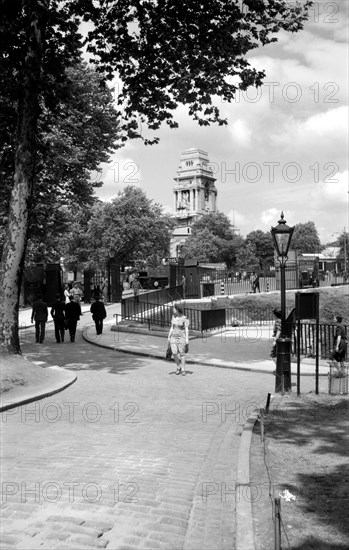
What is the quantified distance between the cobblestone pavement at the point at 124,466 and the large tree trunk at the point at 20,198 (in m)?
2.12

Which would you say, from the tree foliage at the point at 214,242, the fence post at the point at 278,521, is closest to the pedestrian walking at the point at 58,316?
the fence post at the point at 278,521

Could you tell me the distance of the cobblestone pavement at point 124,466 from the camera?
474cm

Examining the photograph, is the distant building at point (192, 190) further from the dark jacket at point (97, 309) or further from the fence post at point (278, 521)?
the fence post at point (278, 521)

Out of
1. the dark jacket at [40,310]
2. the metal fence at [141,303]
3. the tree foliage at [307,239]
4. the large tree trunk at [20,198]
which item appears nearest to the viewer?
the large tree trunk at [20,198]

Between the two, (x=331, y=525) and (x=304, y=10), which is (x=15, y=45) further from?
(x=331, y=525)

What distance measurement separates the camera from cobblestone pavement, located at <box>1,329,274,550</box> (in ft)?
15.5

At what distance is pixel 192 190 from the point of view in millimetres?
164625

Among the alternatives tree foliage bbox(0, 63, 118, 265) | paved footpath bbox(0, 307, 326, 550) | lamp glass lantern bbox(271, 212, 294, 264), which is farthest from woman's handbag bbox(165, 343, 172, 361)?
tree foliage bbox(0, 63, 118, 265)

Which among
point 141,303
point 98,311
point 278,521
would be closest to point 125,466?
point 278,521

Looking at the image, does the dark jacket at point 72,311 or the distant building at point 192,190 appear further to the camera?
the distant building at point 192,190

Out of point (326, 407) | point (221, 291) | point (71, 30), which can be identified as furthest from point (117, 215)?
point (326, 407)

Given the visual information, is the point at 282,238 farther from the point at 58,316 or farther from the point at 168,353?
the point at 58,316

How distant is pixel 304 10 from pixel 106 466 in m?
12.2

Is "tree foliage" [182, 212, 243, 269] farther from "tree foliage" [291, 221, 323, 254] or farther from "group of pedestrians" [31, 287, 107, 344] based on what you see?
"group of pedestrians" [31, 287, 107, 344]
